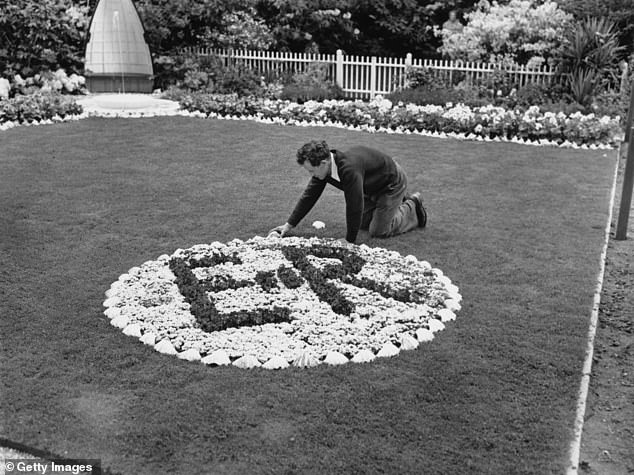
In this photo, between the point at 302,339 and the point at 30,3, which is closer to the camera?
the point at 302,339

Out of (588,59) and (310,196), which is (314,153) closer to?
(310,196)

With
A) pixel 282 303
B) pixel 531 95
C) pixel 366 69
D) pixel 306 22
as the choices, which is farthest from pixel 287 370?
pixel 306 22

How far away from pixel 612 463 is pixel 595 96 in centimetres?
1117

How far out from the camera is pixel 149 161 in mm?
10148

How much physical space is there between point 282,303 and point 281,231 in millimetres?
1628

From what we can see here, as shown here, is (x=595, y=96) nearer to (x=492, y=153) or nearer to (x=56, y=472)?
(x=492, y=153)

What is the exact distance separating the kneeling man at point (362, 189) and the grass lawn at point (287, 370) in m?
0.19

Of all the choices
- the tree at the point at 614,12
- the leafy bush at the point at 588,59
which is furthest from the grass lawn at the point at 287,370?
the tree at the point at 614,12

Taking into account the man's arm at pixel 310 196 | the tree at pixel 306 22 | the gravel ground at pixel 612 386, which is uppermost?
the tree at pixel 306 22

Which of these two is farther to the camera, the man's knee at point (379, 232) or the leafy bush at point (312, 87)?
the leafy bush at point (312, 87)

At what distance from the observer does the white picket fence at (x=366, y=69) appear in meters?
15.4

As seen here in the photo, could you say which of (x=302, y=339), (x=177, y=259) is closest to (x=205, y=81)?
(x=177, y=259)

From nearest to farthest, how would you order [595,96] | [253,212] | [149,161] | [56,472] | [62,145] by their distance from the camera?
[56,472] → [253,212] → [149,161] → [62,145] → [595,96]

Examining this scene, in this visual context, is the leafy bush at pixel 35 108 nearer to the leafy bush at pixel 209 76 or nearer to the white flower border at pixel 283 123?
the white flower border at pixel 283 123
